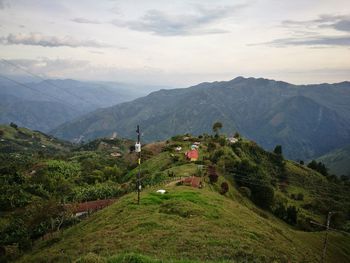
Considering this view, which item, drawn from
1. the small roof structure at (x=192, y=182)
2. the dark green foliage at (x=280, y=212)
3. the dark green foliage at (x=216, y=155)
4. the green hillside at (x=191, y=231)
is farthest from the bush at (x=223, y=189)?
the dark green foliage at (x=216, y=155)

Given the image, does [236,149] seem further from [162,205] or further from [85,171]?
[162,205]

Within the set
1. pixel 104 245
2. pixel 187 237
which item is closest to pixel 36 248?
pixel 104 245

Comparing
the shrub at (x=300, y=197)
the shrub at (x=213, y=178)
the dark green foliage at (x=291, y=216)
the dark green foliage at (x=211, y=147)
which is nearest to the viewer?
the shrub at (x=213, y=178)

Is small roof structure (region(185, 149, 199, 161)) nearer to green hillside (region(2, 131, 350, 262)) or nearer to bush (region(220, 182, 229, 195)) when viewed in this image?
green hillside (region(2, 131, 350, 262))

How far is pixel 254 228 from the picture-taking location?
4375 cm

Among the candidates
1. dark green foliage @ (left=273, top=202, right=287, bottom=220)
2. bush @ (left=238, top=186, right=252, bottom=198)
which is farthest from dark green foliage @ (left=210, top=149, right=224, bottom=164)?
dark green foliage @ (left=273, top=202, right=287, bottom=220)

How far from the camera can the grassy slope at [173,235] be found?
31828 mm

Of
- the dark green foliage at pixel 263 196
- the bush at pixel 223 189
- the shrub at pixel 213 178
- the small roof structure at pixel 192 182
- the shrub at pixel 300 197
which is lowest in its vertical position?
the shrub at pixel 300 197

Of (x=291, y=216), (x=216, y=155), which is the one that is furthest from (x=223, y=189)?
(x=216, y=155)

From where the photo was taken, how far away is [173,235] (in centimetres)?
3516

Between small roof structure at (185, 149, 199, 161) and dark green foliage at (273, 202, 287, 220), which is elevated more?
small roof structure at (185, 149, 199, 161)

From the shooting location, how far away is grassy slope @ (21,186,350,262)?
1253 inches

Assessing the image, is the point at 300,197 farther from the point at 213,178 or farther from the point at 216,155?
the point at 213,178

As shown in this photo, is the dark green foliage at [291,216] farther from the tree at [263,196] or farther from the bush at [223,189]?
the bush at [223,189]
